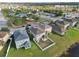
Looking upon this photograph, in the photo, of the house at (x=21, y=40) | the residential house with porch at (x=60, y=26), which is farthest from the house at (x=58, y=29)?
the house at (x=21, y=40)

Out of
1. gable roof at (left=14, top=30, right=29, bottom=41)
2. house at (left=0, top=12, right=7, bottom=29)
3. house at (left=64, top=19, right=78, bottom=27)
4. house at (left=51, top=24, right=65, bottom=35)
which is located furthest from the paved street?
house at (left=64, top=19, right=78, bottom=27)

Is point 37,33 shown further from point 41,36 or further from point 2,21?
point 2,21

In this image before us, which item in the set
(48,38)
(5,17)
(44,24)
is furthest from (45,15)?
(5,17)

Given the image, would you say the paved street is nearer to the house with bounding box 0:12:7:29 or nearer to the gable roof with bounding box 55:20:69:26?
the house with bounding box 0:12:7:29

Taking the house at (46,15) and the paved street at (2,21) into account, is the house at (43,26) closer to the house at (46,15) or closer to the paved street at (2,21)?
the house at (46,15)

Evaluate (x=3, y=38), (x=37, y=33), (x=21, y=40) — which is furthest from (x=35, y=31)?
(x=3, y=38)

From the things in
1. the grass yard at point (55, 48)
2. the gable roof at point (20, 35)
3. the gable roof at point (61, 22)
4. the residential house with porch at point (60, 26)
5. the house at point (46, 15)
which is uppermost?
the house at point (46, 15)
